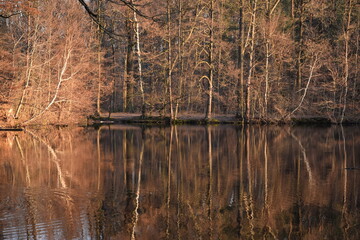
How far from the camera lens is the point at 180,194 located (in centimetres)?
959

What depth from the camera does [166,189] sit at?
33.2ft

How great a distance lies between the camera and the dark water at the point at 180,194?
713 cm

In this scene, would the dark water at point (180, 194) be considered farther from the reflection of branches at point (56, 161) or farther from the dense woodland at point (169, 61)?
the dense woodland at point (169, 61)

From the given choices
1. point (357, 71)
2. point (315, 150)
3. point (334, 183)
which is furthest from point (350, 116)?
point (334, 183)

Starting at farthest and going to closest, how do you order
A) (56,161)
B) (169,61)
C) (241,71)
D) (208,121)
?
1. (208,121)
2. (241,71)
3. (169,61)
4. (56,161)

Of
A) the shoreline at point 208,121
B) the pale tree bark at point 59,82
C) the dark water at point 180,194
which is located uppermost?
the pale tree bark at point 59,82

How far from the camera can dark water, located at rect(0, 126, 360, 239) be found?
23.4ft

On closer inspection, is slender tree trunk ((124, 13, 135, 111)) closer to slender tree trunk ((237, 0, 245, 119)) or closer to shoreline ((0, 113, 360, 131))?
shoreline ((0, 113, 360, 131))

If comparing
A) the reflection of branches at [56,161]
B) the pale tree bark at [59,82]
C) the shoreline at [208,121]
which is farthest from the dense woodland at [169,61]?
the reflection of branches at [56,161]

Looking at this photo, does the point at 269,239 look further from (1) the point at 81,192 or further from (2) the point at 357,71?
(2) the point at 357,71

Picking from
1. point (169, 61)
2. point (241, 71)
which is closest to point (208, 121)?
point (241, 71)

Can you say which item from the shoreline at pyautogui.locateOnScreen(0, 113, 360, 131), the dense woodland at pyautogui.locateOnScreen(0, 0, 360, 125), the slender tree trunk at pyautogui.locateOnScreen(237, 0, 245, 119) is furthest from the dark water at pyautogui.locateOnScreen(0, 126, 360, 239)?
the slender tree trunk at pyautogui.locateOnScreen(237, 0, 245, 119)

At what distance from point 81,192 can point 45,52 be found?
78.8ft

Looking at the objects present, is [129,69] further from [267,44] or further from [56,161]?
[56,161]
